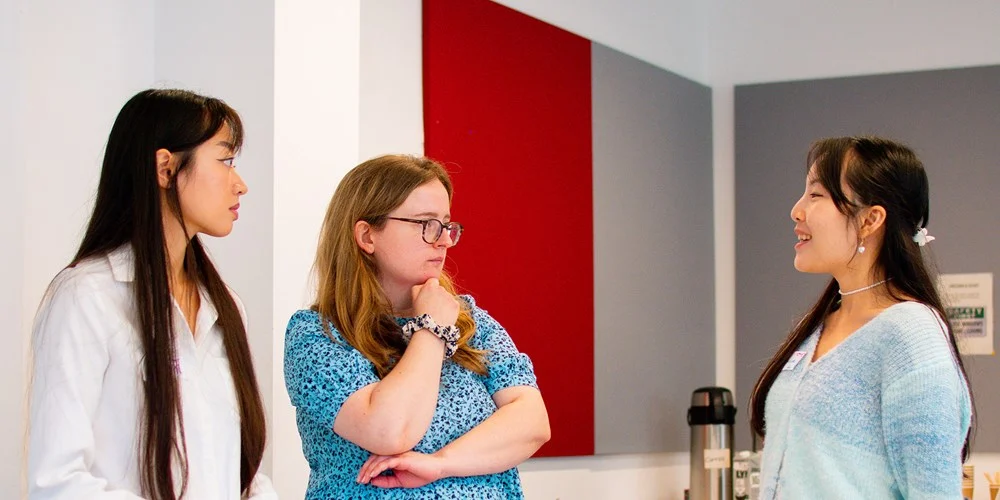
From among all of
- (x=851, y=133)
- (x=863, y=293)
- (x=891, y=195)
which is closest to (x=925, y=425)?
(x=863, y=293)

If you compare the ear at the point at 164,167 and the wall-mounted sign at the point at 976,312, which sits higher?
the ear at the point at 164,167

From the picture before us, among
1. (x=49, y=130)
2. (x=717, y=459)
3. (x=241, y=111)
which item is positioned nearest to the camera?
(x=49, y=130)

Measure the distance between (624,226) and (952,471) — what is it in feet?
8.52

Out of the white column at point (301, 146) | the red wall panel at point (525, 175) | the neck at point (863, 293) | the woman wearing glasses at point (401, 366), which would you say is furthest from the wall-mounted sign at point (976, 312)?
the woman wearing glasses at point (401, 366)

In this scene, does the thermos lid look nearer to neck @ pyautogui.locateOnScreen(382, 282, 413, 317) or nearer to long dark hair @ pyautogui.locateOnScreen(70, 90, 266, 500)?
neck @ pyautogui.locateOnScreen(382, 282, 413, 317)

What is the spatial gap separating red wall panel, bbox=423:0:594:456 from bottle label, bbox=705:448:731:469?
1.88 feet

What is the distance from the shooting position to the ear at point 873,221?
236 cm

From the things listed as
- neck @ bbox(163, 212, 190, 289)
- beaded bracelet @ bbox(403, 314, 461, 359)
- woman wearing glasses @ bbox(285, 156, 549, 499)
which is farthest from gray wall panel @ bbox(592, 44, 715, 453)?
neck @ bbox(163, 212, 190, 289)

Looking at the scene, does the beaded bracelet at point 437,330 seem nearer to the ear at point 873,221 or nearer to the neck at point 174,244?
the neck at point 174,244

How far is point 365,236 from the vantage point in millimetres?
2395

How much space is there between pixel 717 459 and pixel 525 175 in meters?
1.43

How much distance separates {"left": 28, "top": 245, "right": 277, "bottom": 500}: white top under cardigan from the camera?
6.19ft

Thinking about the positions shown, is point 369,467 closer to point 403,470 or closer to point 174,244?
point 403,470

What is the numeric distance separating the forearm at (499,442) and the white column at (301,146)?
716 mm
